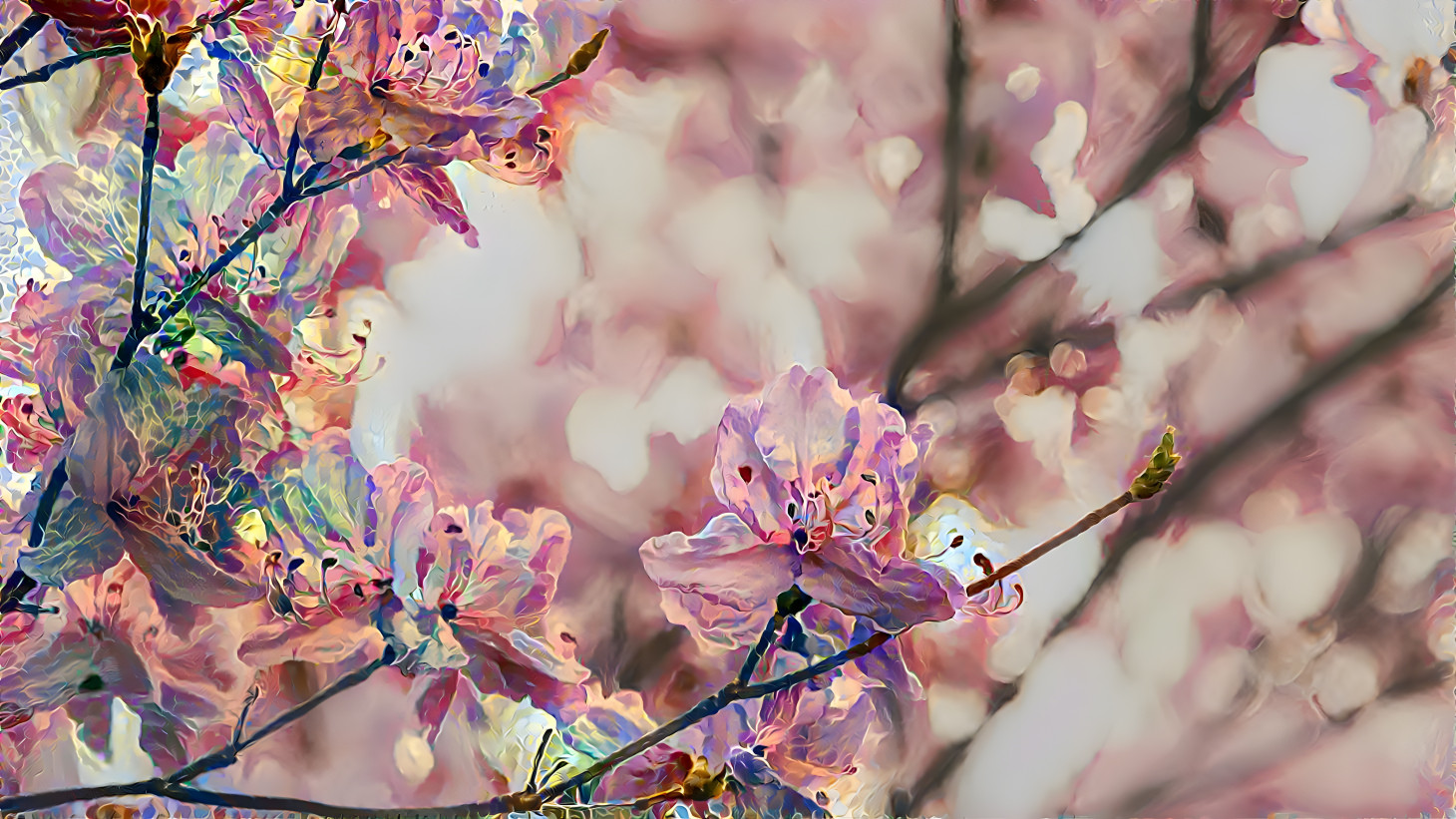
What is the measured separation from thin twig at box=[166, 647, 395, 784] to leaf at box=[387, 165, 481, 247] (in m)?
0.21

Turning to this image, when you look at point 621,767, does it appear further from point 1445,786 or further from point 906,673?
point 1445,786

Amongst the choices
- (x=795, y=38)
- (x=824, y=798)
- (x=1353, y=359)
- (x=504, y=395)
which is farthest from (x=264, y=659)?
(x=1353, y=359)

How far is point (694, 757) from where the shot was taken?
0.43m

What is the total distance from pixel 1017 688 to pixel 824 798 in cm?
11

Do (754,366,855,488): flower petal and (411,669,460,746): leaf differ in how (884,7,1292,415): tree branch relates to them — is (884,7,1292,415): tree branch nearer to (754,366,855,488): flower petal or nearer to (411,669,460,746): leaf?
(754,366,855,488): flower petal

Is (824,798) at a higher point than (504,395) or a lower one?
lower

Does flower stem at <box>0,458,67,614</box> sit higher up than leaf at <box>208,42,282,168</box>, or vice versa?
leaf at <box>208,42,282,168</box>

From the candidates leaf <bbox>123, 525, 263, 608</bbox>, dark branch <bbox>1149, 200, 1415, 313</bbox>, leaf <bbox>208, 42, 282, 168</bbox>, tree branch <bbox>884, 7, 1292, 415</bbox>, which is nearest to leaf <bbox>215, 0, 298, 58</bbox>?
leaf <bbox>208, 42, 282, 168</bbox>

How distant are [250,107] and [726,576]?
11.8 inches

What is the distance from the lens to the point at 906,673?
459mm

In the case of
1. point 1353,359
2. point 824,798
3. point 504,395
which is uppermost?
point 1353,359

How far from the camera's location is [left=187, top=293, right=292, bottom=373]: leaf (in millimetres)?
408

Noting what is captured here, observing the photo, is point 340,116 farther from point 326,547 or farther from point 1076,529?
point 1076,529

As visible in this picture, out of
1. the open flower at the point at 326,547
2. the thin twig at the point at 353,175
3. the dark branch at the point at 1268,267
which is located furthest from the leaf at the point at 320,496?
the dark branch at the point at 1268,267
